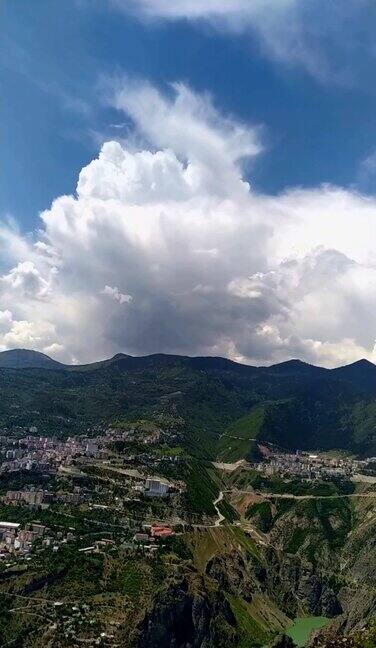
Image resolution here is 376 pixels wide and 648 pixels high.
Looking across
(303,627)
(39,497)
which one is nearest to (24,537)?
(39,497)

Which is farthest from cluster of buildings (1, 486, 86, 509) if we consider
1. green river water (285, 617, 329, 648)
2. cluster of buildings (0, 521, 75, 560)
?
green river water (285, 617, 329, 648)

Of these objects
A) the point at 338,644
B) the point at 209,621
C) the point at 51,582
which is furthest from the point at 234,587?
the point at 338,644

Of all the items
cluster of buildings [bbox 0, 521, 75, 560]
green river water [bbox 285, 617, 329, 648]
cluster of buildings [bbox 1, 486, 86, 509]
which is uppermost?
cluster of buildings [bbox 1, 486, 86, 509]

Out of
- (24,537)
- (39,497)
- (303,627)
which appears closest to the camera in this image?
(24,537)

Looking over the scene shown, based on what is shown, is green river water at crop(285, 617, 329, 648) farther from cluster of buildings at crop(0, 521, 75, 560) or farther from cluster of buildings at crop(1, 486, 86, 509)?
cluster of buildings at crop(1, 486, 86, 509)

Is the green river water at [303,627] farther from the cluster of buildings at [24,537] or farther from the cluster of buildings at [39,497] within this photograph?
the cluster of buildings at [39,497]

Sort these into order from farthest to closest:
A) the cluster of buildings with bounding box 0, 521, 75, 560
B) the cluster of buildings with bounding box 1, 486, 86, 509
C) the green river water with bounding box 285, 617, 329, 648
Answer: the cluster of buildings with bounding box 1, 486, 86, 509 → the green river water with bounding box 285, 617, 329, 648 → the cluster of buildings with bounding box 0, 521, 75, 560

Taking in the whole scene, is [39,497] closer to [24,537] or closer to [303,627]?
[24,537]

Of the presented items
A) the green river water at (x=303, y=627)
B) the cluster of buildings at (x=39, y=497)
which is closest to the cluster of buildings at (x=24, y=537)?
the cluster of buildings at (x=39, y=497)
